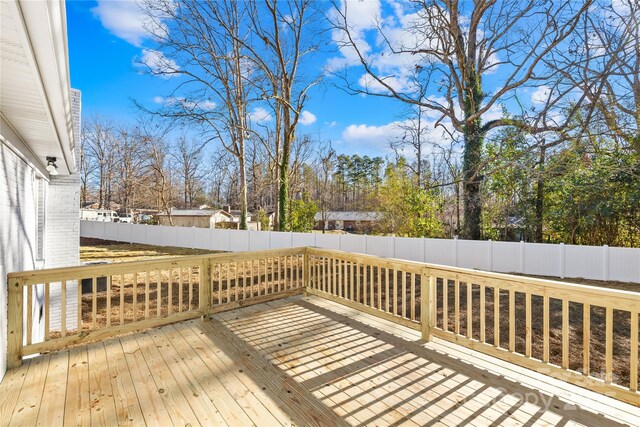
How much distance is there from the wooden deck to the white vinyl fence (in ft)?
20.2

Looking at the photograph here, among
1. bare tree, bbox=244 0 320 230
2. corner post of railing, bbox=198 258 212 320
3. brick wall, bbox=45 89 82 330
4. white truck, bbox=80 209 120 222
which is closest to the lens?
corner post of railing, bbox=198 258 212 320

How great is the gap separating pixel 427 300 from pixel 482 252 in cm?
623

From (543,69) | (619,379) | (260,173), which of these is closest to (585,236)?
(543,69)

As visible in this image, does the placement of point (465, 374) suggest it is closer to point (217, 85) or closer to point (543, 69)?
point (543, 69)

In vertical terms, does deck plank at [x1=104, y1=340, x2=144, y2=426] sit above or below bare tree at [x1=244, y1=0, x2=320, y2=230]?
below

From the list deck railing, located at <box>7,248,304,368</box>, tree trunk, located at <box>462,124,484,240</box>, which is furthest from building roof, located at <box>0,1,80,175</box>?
→ tree trunk, located at <box>462,124,484,240</box>

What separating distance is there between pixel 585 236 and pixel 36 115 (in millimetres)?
12714

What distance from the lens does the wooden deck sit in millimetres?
2186

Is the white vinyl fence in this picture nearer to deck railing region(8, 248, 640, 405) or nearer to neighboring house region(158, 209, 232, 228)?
deck railing region(8, 248, 640, 405)

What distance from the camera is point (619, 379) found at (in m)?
3.35

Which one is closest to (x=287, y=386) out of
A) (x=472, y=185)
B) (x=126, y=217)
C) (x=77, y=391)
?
(x=77, y=391)

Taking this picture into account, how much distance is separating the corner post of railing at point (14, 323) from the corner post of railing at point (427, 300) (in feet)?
13.3

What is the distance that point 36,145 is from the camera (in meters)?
3.66

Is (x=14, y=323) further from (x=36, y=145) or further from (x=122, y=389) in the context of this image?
(x=36, y=145)
